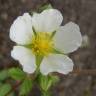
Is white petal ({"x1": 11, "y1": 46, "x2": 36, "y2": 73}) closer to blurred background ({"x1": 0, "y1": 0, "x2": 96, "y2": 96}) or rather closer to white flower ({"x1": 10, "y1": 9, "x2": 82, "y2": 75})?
white flower ({"x1": 10, "y1": 9, "x2": 82, "y2": 75})

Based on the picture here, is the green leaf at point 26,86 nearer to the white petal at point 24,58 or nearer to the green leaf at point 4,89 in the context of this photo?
the white petal at point 24,58

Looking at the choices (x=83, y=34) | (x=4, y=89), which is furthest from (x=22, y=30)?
(x=83, y=34)

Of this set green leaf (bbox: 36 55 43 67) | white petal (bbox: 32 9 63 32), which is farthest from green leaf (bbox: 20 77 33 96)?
white petal (bbox: 32 9 63 32)

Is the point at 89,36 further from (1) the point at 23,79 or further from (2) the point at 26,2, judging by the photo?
(1) the point at 23,79

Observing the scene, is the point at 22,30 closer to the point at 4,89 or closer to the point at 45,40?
the point at 45,40

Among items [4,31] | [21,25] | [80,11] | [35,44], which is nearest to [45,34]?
[35,44]
